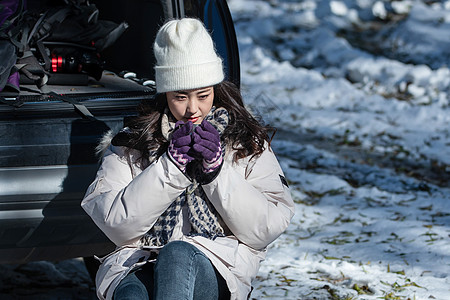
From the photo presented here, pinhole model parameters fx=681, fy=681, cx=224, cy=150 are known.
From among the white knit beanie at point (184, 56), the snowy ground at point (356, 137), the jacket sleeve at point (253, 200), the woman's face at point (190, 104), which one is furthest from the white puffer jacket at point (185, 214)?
the snowy ground at point (356, 137)

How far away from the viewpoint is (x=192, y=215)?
266cm

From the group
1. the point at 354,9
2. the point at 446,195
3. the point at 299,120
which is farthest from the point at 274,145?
the point at 354,9

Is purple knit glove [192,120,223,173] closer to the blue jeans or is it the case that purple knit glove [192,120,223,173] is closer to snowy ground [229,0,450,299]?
the blue jeans

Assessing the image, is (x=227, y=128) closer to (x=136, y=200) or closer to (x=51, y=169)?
(x=136, y=200)

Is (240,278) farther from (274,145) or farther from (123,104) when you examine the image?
(274,145)

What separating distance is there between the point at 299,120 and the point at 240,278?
15.6 ft

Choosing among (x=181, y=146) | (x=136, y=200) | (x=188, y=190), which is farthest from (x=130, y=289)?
(x=181, y=146)

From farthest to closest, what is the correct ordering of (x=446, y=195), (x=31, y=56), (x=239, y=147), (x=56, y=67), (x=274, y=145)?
1. (x=274, y=145)
2. (x=446, y=195)
3. (x=56, y=67)
4. (x=31, y=56)
5. (x=239, y=147)

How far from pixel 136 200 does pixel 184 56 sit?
59 centimetres

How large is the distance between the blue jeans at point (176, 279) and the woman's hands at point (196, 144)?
0.32 metres

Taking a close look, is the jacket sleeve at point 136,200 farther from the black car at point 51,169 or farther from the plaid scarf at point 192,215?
the black car at point 51,169

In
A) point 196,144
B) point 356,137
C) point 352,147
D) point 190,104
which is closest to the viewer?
point 196,144

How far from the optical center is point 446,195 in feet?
17.0

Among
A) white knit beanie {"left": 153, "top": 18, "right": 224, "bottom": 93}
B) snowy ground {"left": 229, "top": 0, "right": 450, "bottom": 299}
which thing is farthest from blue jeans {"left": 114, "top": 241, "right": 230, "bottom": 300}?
snowy ground {"left": 229, "top": 0, "right": 450, "bottom": 299}
